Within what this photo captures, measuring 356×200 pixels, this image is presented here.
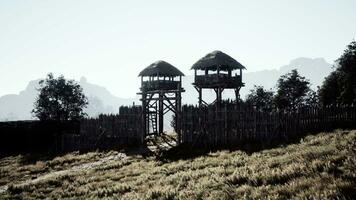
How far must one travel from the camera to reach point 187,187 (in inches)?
442

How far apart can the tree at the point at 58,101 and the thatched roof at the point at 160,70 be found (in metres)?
19.3

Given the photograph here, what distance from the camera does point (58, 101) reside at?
51250 mm

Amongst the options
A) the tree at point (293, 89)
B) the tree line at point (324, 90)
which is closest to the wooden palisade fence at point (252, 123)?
the tree line at point (324, 90)

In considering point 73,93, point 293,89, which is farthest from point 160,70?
point 293,89

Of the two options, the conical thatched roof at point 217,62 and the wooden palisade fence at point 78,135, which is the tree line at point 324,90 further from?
the wooden palisade fence at point 78,135

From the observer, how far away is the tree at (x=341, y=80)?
4712 cm

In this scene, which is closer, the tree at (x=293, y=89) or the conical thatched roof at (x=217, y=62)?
the conical thatched roof at (x=217, y=62)

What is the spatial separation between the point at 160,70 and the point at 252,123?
13506 millimetres

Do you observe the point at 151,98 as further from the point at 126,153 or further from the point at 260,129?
the point at 260,129

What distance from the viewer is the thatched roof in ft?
113

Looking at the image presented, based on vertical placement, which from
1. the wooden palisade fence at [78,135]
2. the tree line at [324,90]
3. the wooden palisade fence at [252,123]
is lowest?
the wooden palisade fence at [78,135]

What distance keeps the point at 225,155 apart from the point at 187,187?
7.99 m

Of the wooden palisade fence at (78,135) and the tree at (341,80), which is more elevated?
the tree at (341,80)

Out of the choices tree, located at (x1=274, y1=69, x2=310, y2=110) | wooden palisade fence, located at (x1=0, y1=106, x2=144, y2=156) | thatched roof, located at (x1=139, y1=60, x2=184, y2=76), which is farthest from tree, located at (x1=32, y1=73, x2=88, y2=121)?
tree, located at (x1=274, y1=69, x2=310, y2=110)
